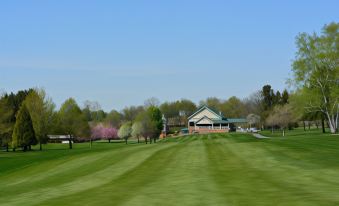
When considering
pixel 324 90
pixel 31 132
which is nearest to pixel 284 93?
pixel 324 90

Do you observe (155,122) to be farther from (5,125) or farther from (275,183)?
(275,183)

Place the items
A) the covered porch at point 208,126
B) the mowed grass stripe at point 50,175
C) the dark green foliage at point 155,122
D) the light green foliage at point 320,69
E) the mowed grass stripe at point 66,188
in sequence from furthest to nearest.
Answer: the covered porch at point 208,126, the dark green foliage at point 155,122, the light green foliage at point 320,69, the mowed grass stripe at point 50,175, the mowed grass stripe at point 66,188

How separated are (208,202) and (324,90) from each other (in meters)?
56.5

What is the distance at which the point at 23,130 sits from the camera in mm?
66125

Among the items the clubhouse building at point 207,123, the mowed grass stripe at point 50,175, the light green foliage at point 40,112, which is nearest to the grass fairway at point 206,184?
the mowed grass stripe at point 50,175

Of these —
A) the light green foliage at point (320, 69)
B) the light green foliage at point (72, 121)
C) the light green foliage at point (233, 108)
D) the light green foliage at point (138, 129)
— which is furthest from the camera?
the light green foliage at point (233, 108)

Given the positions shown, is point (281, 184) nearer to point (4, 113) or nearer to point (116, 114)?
point (4, 113)

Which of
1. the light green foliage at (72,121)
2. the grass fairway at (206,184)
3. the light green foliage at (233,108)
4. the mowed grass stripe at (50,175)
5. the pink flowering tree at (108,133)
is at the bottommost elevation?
the mowed grass stripe at (50,175)

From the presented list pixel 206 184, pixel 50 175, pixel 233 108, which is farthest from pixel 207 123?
pixel 206 184

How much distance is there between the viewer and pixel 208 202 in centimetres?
1030

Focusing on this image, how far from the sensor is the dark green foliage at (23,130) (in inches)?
2581

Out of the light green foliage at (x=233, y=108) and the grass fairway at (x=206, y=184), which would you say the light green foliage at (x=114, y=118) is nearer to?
the light green foliage at (x=233, y=108)

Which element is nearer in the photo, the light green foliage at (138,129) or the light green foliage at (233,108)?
the light green foliage at (138,129)

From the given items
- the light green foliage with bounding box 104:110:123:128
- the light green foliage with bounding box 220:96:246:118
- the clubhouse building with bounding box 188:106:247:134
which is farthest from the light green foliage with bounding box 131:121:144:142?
the light green foliage with bounding box 220:96:246:118
